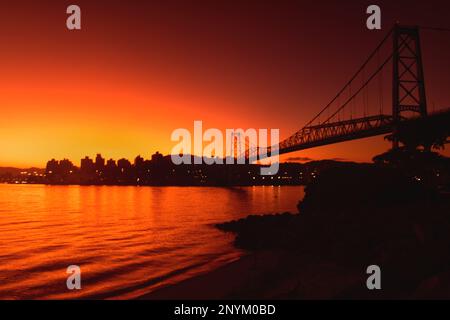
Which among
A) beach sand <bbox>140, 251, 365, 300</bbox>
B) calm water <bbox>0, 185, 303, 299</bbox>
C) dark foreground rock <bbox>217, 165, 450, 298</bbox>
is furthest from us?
calm water <bbox>0, 185, 303, 299</bbox>

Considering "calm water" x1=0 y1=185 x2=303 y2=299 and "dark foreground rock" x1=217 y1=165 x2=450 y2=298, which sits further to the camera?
"calm water" x1=0 y1=185 x2=303 y2=299

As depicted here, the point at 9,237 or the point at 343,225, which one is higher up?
the point at 343,225

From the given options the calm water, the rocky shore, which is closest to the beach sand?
the rocky shore

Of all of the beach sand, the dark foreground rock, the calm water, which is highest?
the dark foreground rock

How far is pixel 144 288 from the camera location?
46.4ft

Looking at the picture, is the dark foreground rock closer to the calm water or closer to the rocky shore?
the rocky shore

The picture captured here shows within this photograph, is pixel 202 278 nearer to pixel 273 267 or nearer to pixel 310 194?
pixel 273 267

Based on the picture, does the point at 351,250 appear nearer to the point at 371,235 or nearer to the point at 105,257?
the point at 371,235

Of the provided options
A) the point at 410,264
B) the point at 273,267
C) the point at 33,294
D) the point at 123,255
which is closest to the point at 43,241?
the point at 123,255

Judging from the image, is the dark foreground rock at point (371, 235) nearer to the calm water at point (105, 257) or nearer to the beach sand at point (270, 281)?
the beach sand at point (270, 281)

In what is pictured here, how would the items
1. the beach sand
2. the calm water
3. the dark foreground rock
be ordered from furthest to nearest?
the calm water
the beach sand
the dark foreground rock

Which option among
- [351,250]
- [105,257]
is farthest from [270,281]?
[105,257]
